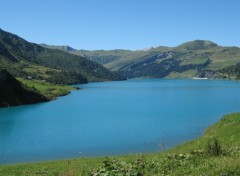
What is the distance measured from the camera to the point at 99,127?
3907 inches

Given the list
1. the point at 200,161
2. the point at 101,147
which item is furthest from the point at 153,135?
the point at 200,161

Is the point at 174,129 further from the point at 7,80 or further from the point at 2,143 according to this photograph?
the point at 7,80

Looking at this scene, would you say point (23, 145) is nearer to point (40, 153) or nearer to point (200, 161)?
point (40, 153)

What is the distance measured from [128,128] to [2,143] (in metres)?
31.4

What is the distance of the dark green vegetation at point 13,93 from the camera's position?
17888cm

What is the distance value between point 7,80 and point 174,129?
12390 cm

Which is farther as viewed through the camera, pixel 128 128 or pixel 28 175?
pixel 128 128

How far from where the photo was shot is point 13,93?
608ft

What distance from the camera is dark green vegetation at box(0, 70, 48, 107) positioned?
178875mm

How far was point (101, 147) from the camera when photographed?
68.4 m

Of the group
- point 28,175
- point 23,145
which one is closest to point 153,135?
point 23,145

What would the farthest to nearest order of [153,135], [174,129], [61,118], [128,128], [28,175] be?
[61,118] < [128,128] < [174,129] < [153,135] < [28,175]

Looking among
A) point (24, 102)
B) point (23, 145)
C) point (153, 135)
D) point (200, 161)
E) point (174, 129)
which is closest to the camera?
point (200, 161)

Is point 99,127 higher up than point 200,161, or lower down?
lower down
